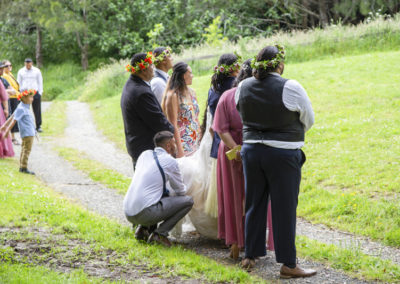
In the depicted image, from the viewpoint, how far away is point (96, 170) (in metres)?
10.9

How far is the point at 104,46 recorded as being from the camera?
35.9 m

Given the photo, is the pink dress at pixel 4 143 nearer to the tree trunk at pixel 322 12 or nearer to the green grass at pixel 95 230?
the green grass at pixel 95 230

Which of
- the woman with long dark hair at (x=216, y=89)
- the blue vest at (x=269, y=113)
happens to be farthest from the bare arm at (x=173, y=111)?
the blue vest at (x=269, y=113)

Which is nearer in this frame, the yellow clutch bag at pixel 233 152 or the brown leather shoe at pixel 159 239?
the yellow clutch bag at pixel 233 152

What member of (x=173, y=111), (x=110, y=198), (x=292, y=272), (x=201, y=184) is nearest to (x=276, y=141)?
(x=292, y=272)

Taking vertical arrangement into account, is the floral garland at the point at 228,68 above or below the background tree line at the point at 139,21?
below

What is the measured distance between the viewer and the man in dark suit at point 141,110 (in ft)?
20.0

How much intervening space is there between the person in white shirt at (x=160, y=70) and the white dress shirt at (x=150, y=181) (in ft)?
4.57

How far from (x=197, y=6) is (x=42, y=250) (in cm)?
2781

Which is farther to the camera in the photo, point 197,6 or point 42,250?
point 197,6

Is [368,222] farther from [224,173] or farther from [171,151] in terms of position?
[171,151]

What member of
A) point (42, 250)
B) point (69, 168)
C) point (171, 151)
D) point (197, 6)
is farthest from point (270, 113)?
point (197, 6)

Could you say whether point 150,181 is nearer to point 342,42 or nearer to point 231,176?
point 231,176

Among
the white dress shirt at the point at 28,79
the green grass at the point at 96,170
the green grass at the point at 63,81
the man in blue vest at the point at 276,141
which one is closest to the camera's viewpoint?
the man in blue vest at the point at 276,141
